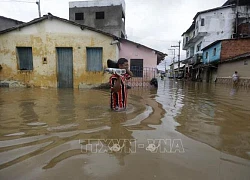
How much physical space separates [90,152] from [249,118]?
3.53m

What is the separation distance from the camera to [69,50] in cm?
1176

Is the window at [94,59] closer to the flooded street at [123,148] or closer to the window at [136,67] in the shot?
the window at [136,67]

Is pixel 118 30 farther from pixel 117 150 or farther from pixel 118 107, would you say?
pixel 117 150

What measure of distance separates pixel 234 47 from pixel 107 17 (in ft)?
→ 51.5

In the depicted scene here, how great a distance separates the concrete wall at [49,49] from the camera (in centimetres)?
1151

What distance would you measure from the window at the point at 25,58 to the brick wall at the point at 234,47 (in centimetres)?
1952

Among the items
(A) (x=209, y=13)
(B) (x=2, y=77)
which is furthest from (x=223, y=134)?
(A) (x=209, y=13)

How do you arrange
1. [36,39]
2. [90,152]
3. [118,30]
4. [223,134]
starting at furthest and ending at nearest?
[118,30] < [36,39] < [223,134] < [90,152]

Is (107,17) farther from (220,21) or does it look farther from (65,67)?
(220,21)

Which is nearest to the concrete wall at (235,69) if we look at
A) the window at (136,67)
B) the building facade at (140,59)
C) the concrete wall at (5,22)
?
the building facade at (140,59)

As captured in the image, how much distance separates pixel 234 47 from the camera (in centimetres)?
2056

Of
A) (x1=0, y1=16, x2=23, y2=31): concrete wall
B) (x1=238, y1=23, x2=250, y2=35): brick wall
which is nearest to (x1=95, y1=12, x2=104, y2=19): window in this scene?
(x1=0, y1=16, x2=23, y2=31): concrete wall

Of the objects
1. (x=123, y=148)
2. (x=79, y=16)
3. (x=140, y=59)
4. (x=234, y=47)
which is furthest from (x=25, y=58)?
(x=234, y=47)

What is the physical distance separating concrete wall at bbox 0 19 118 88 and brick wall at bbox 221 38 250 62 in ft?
51.1
